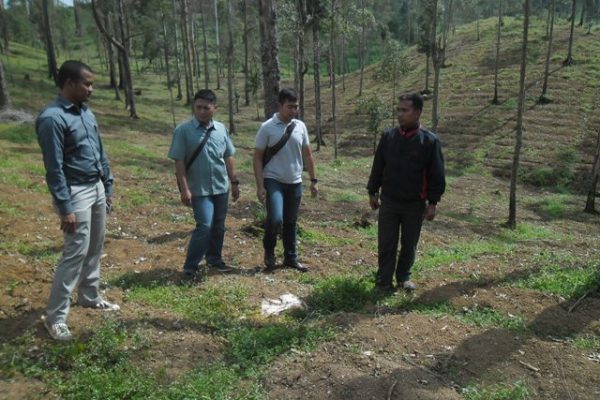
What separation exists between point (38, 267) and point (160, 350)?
2.38 meters

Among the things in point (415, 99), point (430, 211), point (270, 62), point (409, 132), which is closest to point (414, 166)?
point (409, 132)

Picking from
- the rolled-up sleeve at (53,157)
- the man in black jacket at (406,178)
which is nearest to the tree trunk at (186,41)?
the man in black jacket at (406,178)

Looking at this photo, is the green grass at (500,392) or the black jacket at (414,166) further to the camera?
the black jacket at (414,166)

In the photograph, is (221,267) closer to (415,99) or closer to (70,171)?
(70,171)

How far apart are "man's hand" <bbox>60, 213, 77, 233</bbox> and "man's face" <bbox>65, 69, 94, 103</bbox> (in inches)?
36.6

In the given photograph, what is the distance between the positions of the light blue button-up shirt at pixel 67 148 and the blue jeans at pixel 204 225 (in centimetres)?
129

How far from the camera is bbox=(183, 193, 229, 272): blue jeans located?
5.50 meters

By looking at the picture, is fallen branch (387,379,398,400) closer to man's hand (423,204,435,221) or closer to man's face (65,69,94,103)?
man's hand (423,204,435,221)

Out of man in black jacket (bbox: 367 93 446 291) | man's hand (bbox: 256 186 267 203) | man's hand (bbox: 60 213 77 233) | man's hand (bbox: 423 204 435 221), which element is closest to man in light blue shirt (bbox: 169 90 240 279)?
man's hand (bbox: 256 186 267 203)

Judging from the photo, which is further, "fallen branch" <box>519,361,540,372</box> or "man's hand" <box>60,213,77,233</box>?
"fallen branch" <box>519,361,540,372</box>

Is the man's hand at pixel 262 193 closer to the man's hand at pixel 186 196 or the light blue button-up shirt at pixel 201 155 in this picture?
the light blue button-up shirt at pixel 201 155

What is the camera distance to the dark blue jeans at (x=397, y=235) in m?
5.36

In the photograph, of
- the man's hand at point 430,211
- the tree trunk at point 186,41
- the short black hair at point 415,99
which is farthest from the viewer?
the tree trunk at point 186,41

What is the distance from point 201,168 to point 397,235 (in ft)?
7.49
